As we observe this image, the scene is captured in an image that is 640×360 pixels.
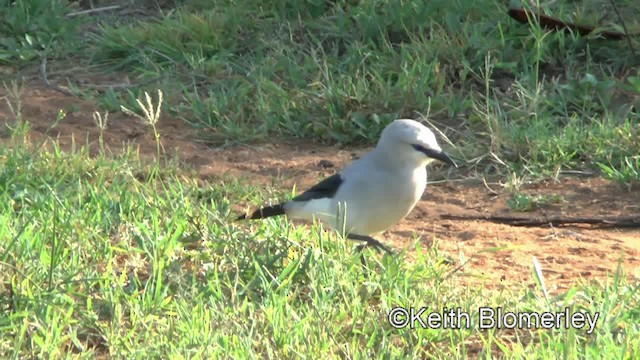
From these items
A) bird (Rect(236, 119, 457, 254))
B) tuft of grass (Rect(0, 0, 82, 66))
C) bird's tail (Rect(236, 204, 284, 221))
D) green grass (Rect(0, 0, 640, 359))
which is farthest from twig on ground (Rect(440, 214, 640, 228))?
tuft of grass (Rect(0, 0, 82, 66))

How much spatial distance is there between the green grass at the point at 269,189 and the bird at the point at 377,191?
0.12 meters

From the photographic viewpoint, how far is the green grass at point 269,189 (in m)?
3.73

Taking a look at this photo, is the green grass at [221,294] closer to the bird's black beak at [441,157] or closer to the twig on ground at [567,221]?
the bird's black beak at [441,157]

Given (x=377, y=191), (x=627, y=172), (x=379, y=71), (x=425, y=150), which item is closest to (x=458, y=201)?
(x=627, y=172)

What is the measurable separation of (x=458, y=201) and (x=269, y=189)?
33.2 inches

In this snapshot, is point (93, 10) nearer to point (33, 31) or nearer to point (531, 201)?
point (33, 31)

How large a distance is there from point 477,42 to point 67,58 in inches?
101

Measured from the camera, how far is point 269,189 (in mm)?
5500

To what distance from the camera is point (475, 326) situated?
12.3 feet

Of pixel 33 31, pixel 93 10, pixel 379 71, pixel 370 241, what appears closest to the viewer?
pixel 370 241

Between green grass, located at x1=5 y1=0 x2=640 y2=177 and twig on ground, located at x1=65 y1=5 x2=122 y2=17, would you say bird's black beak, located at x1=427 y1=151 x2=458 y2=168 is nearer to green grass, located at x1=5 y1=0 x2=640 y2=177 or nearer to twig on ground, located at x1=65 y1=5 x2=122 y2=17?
green grass, located at x1=5 y1=0 x2=640 y2=177

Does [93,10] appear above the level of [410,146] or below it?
below

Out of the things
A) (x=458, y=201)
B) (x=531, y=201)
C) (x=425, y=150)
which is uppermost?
(x=425, y=150)

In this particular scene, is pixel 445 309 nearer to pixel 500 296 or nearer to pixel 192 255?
pixel 500 296
